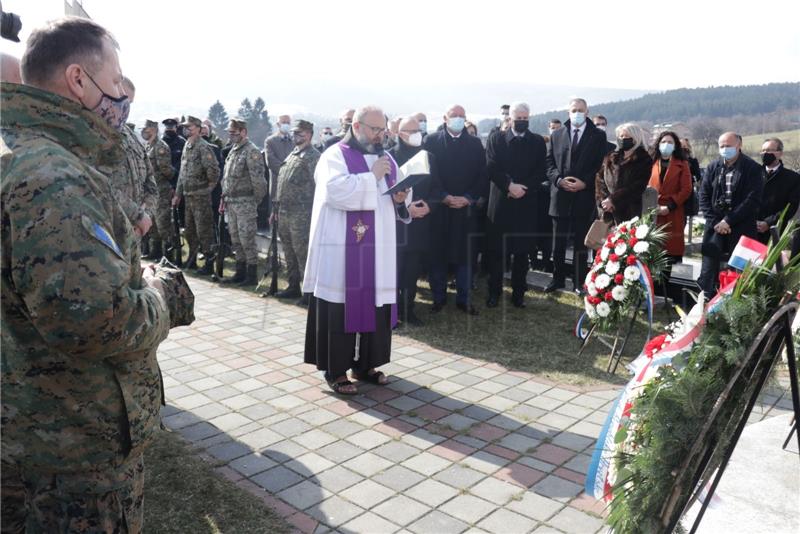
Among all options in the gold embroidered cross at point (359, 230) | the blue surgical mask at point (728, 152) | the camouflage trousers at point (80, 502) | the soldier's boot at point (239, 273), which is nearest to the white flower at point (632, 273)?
the gold embroidered cross at point (359, 230)

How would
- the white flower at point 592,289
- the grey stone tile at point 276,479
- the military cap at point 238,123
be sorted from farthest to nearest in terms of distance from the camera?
the military cap at point 238,123
the white flower at point 592,289
the grey stone tile at point 276,479

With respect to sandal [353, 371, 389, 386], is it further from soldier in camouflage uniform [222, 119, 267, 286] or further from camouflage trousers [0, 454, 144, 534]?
soldier in camouflage uniform [222, 119, 267, 286]

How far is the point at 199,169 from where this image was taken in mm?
9539

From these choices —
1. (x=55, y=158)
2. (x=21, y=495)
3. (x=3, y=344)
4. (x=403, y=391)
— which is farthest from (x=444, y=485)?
(x=55, y=158)

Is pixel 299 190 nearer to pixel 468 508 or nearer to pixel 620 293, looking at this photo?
pixel 620 293

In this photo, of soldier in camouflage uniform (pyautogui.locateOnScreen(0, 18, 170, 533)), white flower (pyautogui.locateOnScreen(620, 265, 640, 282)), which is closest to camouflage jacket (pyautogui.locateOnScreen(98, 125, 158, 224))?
soldier in camouflage uniform (pyautogui.locateOnScreen(0, 18, 170, 533))

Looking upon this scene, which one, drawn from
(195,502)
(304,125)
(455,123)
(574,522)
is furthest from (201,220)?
(574,522)

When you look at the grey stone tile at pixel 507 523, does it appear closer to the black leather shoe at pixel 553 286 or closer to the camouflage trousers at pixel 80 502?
the camouflage trousers at pixel 80 502

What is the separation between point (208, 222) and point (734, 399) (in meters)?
8.82

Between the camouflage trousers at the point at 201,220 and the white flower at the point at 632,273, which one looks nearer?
the white flower at the point at 632,273

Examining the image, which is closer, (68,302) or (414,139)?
(68,302)

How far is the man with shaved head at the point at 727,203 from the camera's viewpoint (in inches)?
293

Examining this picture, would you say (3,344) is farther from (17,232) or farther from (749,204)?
(749,204)

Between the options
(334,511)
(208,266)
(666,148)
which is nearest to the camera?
(334,511)
